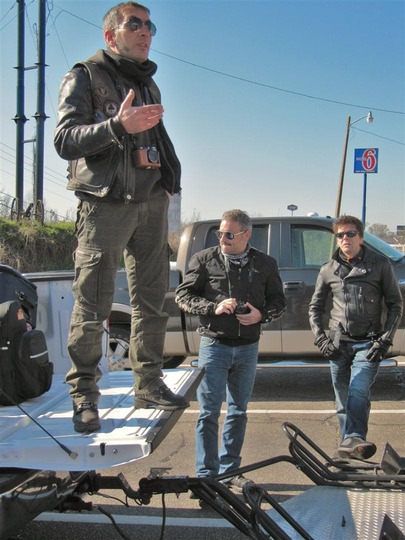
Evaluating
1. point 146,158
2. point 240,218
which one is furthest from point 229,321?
point 146,158

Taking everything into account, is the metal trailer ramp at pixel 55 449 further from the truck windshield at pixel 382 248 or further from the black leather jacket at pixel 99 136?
the truck windshield at pixel 382 248

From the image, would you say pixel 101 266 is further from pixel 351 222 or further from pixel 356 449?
pixel 351 222

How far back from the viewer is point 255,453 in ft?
16.4

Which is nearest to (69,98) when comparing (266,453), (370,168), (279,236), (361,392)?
(361,392)

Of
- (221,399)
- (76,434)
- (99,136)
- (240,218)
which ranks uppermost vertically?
(99,136)

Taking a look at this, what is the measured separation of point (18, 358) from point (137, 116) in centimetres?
136

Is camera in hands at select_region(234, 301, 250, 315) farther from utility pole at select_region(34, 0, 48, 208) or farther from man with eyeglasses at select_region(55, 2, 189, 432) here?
utility pole at select_region(34, 0, 48, 208)

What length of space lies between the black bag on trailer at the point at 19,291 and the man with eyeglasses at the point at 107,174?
896mm

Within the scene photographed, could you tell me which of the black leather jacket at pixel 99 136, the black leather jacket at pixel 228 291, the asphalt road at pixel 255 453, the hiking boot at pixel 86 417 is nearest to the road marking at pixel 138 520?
the asphalt road at pixel 255 453

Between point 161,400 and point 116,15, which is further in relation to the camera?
point 161,400

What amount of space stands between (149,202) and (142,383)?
0.93 m

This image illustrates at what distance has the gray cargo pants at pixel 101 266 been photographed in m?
2.81

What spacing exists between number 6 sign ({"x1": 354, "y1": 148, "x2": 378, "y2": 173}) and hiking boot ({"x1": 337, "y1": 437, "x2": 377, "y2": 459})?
13184 millimetres

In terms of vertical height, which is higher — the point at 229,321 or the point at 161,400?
the point at 229,321
